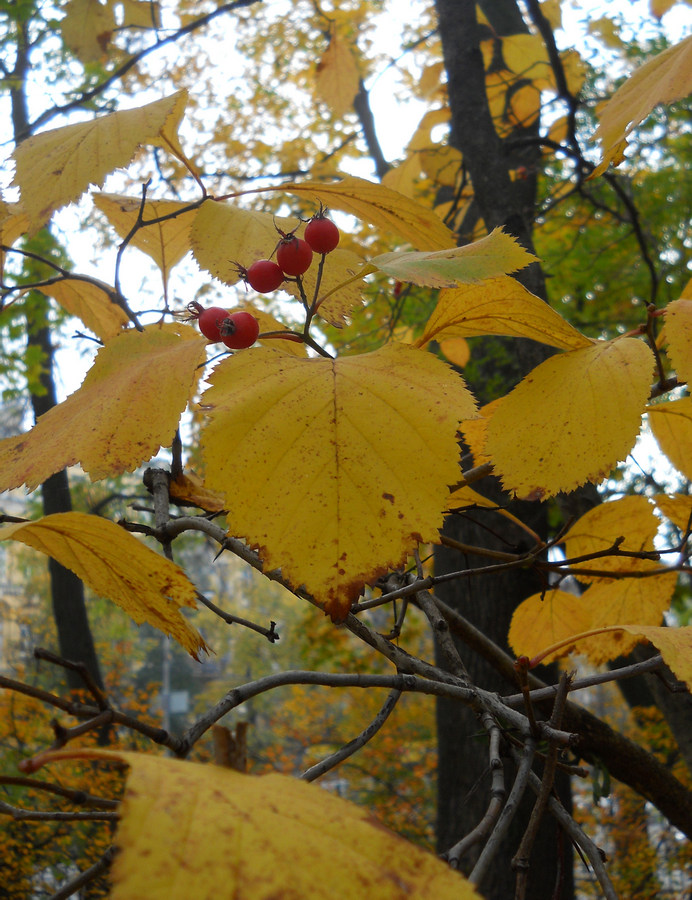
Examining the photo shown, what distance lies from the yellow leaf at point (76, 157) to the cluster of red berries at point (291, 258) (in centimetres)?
13

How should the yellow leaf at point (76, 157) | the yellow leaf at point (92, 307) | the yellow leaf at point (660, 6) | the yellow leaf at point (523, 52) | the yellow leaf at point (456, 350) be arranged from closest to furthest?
the yellow leaf at point (76, 157)
the yellow leaf at point (92, 307)
the yellow leaf at point (456, 350)
the yellow leaf at point (660, 6)
the yellow leaf at point (523, 52)

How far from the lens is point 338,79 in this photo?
1.67 m

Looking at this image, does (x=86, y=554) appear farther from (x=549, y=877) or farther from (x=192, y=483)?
(x=549, y=877)

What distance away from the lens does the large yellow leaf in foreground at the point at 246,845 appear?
0.22m

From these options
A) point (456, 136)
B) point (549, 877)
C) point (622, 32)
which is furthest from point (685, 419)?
point (622, 32)

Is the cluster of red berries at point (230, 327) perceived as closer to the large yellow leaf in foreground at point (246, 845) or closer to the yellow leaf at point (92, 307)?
the yellow leaf at point (92, 307)

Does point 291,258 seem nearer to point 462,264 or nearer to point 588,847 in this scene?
point 462,264

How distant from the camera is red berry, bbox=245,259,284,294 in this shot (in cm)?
59

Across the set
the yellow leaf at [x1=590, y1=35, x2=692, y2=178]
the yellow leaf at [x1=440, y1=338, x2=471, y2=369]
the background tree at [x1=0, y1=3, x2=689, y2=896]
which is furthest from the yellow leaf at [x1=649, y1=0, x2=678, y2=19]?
the yellow leaf at [x1=590, y1=35, x2=692, y2=178]

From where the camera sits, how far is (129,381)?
1.56 ft

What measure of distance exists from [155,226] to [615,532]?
1.96ft

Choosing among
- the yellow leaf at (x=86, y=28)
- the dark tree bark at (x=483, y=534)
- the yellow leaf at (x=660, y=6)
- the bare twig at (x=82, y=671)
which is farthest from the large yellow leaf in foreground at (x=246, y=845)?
the yellow leaf at (x=660, y=6)

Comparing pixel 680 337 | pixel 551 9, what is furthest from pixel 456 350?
pixel 551 9

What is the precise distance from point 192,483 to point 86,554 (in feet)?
0.93
